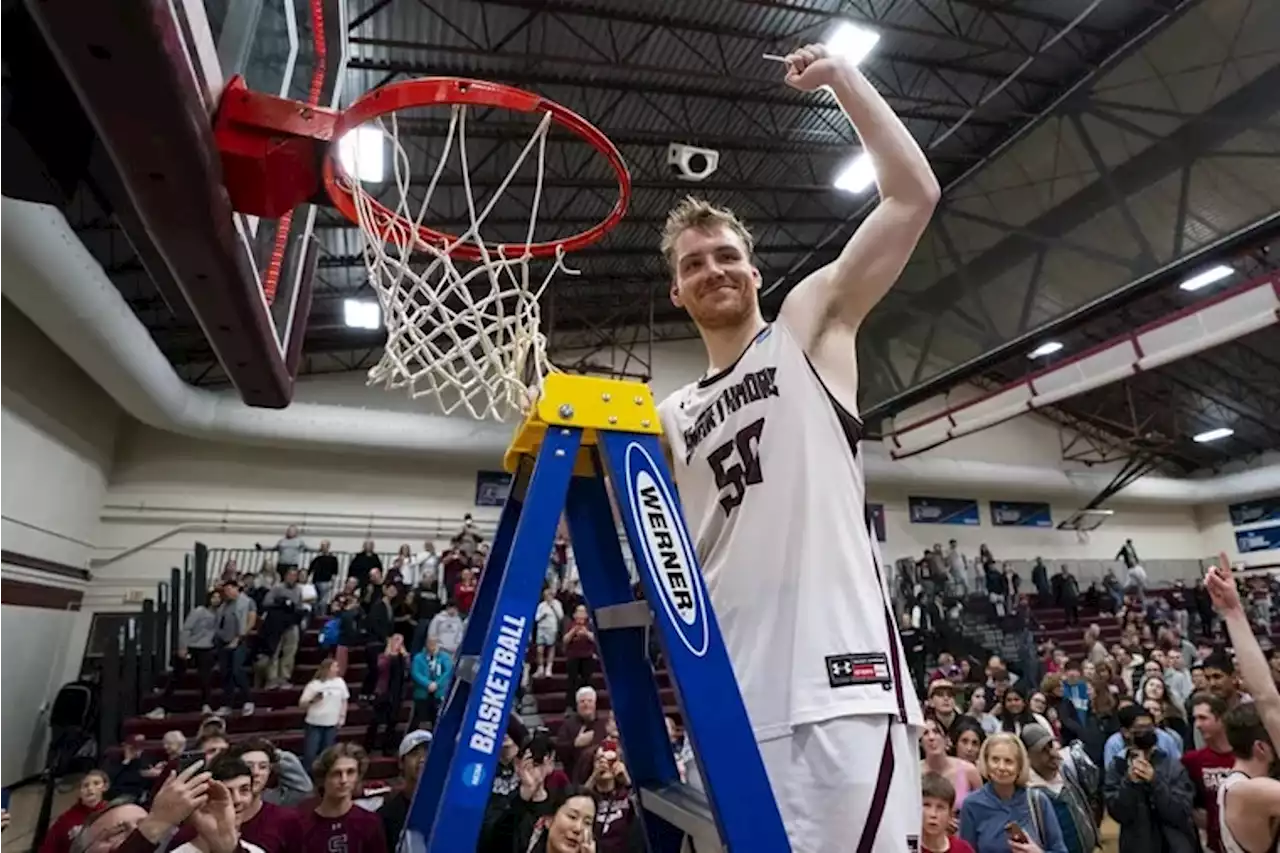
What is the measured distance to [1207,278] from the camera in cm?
1435

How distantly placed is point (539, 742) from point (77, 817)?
9.68ft

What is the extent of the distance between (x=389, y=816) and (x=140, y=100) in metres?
4.24

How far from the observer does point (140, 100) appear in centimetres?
227

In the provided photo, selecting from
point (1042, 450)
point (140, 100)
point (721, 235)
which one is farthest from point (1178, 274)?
point (1042, 450)

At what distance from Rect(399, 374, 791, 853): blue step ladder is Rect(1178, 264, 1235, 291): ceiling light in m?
15.1

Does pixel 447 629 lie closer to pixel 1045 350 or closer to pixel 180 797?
pixel 180 797

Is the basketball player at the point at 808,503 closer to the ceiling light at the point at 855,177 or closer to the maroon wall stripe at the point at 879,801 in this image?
the maroon wall stripe at the point at 879,801

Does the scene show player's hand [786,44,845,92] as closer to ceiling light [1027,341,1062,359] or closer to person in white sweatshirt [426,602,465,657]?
person in white sweatshirt [426,602,465,657]

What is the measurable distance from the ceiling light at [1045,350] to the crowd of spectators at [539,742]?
5.82 meters

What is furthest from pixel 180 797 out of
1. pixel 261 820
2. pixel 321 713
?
pixel 321 713

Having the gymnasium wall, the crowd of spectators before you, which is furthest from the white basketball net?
the gymnasium wall

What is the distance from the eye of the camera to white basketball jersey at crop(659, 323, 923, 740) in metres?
1.34

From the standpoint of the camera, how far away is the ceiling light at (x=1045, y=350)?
56.1 ft

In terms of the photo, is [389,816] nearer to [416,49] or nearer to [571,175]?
[416,49]
